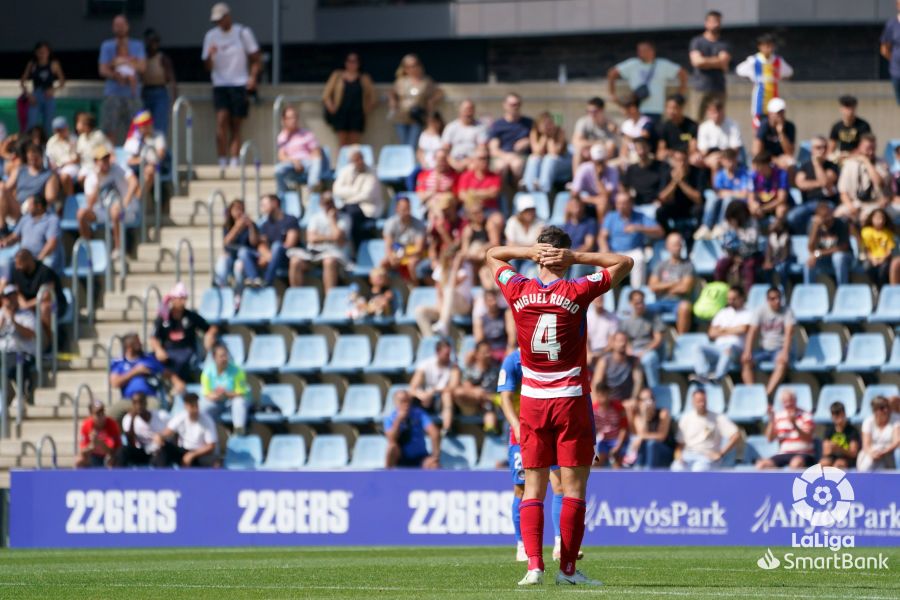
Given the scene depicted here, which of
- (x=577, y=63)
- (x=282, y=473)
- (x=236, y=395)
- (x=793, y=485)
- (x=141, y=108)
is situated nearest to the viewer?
(x=793, y=485)

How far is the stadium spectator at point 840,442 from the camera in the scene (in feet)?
64.1

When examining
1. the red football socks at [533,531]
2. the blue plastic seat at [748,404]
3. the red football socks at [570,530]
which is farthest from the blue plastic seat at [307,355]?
the red football socks at [570,530]

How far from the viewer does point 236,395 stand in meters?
21.6

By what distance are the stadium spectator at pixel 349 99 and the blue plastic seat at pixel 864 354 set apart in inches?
296

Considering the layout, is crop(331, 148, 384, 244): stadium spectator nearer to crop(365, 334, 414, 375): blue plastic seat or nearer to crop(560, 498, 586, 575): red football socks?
crop(365, 334, 414, 375): blue plastic seat

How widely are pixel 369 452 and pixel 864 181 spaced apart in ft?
22.5

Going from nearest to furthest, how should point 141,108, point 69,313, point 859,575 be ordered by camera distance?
1. point 859,575
2. point 69,313
3. point 141,108

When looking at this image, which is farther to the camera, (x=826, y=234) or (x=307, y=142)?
(x=307, y=142)

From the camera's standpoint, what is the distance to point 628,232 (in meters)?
22.1

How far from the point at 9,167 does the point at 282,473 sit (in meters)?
7.05

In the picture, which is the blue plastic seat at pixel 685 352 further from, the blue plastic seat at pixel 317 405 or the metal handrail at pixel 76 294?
the metal handrail at pixel 76 294

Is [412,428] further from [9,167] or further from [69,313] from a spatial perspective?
[9,167]

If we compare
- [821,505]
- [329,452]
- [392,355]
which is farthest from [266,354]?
[821,505]

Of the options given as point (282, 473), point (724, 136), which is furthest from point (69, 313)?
point (724, 136)
